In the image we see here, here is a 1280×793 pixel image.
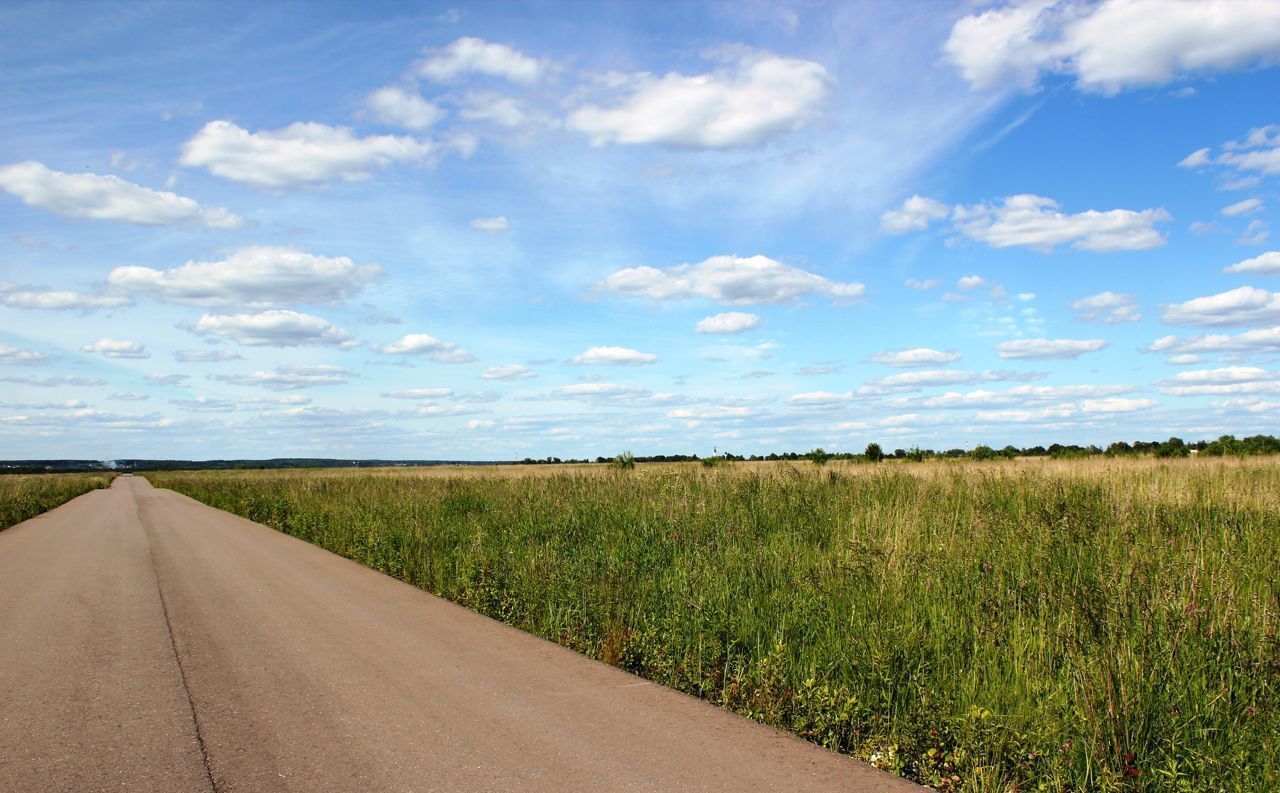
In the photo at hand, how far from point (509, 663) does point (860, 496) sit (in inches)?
303

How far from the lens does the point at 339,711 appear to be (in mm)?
5891

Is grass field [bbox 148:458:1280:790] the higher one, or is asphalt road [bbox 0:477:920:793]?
grass field [bbox 148:458:1280:790]

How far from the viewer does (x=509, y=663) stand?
24.1 ft

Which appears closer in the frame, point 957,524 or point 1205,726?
point 1205,726

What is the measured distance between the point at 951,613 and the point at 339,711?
4912 mm

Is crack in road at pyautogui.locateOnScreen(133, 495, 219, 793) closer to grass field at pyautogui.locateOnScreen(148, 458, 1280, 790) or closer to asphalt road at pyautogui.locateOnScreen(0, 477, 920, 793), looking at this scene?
asphalt road at pyautogui.locateOnScreen(0, 477, 920, 793)

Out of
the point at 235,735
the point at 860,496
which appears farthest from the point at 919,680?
the point at 860,496

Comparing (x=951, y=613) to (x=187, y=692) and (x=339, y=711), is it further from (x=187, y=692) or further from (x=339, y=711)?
(x=187, y=692)

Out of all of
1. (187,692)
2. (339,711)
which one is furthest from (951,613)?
(187,692)

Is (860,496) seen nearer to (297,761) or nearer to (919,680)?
(919,680)

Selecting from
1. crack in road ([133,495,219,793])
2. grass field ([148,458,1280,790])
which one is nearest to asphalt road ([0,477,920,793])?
crack in road ([133,495,219,793])

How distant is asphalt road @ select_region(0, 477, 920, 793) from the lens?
4754mm

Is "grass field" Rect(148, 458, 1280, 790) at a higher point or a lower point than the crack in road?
higher

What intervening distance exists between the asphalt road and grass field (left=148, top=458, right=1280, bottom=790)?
516 mm
